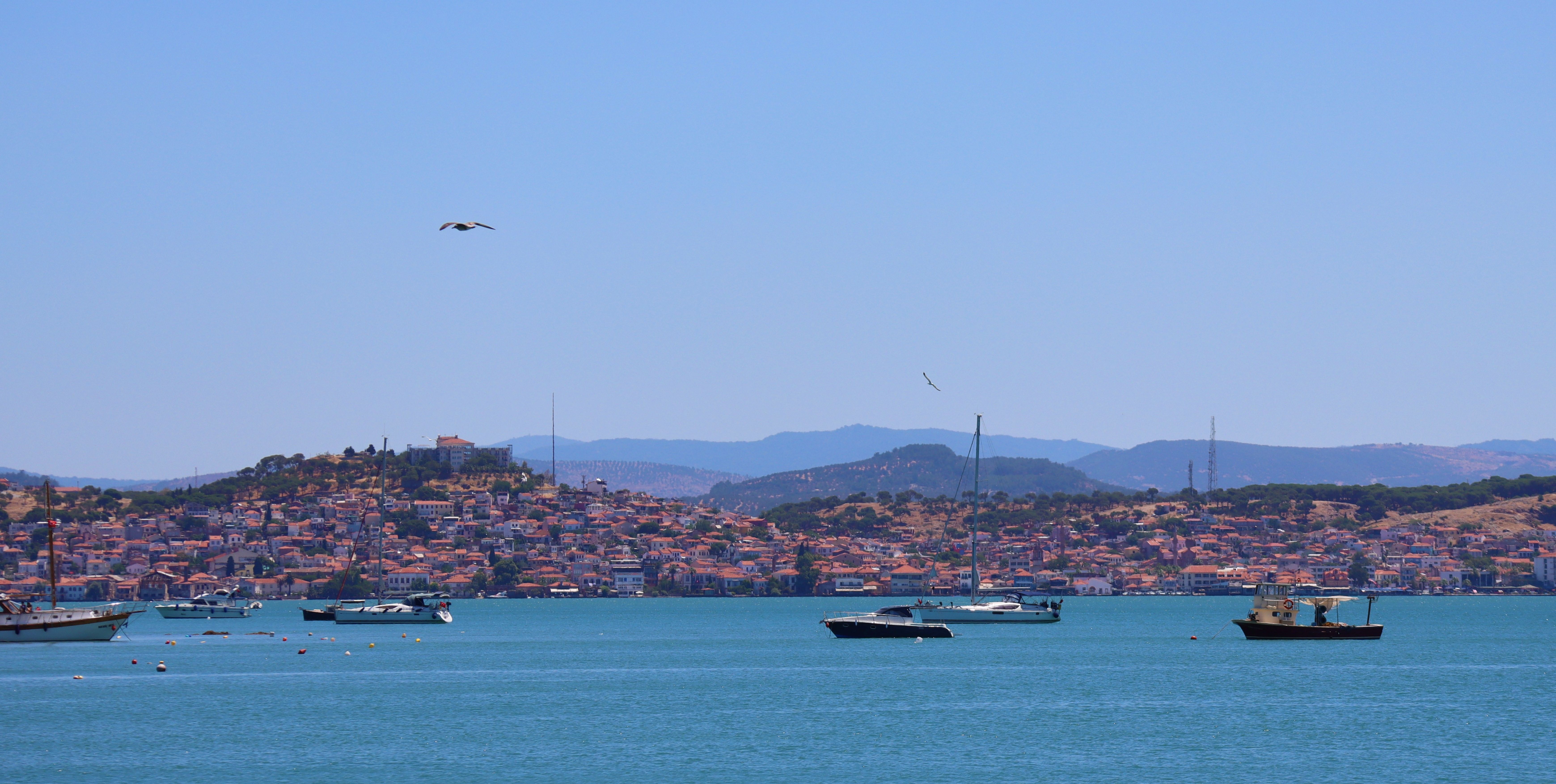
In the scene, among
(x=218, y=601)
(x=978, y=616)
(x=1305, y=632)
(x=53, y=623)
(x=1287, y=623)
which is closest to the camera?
(x=1305, y=632)

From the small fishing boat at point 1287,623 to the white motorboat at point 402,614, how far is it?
2346 inches

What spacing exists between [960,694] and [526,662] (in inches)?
1081

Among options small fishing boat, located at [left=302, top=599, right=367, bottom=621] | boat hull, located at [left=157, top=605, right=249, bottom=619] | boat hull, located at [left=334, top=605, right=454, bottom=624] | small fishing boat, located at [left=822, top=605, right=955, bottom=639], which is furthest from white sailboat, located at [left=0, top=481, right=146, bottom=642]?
boat hull, located at [left=157, top=605, right=249, bottom=619]

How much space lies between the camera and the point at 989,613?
4405 inches

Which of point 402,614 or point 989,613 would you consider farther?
point 402,614

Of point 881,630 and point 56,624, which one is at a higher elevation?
point 56,624

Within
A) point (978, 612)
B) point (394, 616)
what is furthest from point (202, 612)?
point (978, 612)

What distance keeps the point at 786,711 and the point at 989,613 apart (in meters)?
59.8

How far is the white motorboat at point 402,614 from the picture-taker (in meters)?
120

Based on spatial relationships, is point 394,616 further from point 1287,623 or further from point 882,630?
point 1287,623

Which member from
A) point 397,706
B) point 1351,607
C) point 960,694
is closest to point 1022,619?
point 960,694

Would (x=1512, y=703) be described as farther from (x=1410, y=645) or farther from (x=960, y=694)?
(x=1410, y=645)

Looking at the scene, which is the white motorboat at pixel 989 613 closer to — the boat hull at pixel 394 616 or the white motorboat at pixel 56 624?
the boat hull at pixel 394 616

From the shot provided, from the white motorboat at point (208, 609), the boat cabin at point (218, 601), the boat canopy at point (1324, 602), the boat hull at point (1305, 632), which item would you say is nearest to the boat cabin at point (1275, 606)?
the boat hull at point (1305, 632)
